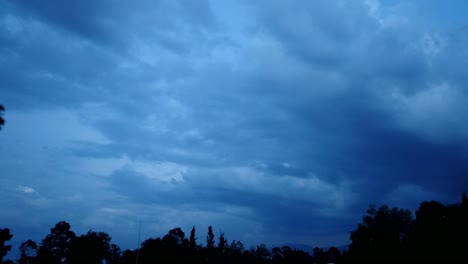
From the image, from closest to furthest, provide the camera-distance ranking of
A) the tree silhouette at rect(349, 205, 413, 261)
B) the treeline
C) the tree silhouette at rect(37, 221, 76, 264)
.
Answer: the treeline → the tree silhouette at rect(349, 205, 413, 261) → the tree silhouette at rect(37, 221, 76, 264)

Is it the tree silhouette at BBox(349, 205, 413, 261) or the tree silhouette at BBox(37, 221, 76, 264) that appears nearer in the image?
the tree silhouette at BBox(349, 205, 413, 261)

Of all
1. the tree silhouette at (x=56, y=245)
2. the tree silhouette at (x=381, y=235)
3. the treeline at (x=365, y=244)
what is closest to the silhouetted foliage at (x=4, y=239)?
the treeline at (x=365, y=244)

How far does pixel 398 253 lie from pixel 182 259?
40998mm

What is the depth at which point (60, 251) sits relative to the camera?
8162 centimetres

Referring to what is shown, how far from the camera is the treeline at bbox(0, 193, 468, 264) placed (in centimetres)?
4653

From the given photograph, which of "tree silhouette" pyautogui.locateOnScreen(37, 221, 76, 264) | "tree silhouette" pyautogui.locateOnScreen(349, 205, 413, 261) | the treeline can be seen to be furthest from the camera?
"tree silhouette" pyautogui.locateOnScreen(37, 221, 76, 264)

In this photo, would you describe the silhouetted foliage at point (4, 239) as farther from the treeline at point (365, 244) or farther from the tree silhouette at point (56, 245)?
the tree silhouette at point (56, 245)

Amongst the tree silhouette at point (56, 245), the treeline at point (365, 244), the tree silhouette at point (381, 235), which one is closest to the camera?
the treeline at point (365, 244)

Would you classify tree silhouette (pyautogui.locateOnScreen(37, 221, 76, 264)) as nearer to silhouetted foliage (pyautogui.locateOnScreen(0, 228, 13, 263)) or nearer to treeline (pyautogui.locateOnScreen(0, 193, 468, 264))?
treeline (pyautogui.locateOnScreen(0, 193, 468, 264))

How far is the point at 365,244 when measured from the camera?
239 feet

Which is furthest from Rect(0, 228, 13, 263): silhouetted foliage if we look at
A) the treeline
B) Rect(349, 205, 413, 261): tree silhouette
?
Rect(349, 205, 413, 261): tree silhouette

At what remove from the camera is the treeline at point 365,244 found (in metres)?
46.5

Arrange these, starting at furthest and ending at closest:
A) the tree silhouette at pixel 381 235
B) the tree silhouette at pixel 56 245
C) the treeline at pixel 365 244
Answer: the tree silhouette at pixel 56 245
the tree silhouette at pixel 381 235
the treeline at pixel 365 244

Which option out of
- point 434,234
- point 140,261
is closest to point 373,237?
point 434,234
